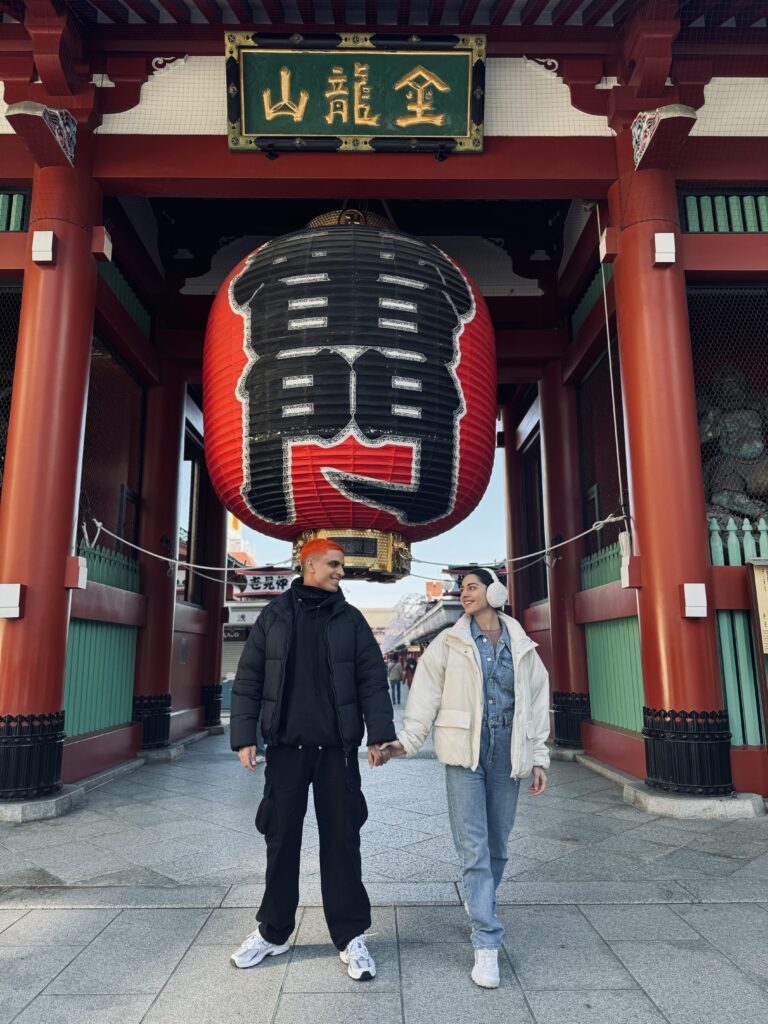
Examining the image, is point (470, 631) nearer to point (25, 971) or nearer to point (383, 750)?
point (383, 750)

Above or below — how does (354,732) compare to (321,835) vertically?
above

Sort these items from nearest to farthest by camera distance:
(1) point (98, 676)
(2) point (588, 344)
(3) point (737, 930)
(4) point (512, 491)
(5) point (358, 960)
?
(5) point (358, 960) < (3) point (737, 930) < (1) point (98, 676) < (2) point (588, 344) < (4) point (512, 491)

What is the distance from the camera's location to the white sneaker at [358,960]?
8.69 ft

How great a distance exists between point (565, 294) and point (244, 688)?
318 inches

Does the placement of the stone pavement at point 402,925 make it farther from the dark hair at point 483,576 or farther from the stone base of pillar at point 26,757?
the dark hair at point 483,576

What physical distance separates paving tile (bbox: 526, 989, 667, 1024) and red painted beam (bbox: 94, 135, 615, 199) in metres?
6.55

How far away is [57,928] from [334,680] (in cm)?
179

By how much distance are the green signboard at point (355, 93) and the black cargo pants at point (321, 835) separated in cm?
577

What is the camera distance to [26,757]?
224 inches

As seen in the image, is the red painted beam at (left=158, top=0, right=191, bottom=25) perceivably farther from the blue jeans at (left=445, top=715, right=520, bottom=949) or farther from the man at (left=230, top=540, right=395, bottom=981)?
the blue jeans at (left=445, top=715, right=520, bottom=949)

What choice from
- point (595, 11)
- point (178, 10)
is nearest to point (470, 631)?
point (595, 11)

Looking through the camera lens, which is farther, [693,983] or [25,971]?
[25,971]

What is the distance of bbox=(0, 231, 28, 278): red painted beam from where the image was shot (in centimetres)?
666

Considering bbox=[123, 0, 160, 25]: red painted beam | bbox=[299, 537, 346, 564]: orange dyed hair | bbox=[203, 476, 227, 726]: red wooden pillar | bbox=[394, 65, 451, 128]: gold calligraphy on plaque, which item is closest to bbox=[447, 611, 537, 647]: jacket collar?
bbox=[299, 537, 346, 564]: orange dyed hair
